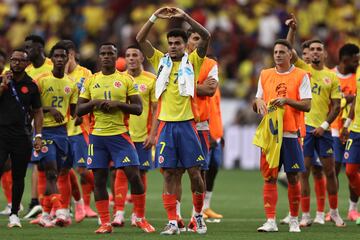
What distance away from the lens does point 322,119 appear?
17.3 m

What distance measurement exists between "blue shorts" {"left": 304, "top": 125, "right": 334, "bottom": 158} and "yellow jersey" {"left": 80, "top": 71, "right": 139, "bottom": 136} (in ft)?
10.5

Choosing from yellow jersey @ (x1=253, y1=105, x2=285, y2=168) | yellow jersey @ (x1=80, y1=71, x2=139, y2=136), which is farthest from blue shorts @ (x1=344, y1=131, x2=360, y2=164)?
yellow jersey @ (x1=80, y1=71, x2=139, y2=136)

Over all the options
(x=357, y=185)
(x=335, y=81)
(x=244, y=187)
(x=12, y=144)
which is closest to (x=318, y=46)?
(x=335, y=81)

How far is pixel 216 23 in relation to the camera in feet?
111

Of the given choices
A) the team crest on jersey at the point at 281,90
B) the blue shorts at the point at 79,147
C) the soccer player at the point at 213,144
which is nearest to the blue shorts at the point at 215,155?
the soccer player at the point at 213,144

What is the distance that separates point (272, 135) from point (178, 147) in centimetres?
139

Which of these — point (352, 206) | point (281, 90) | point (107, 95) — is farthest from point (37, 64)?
point (352, 206)

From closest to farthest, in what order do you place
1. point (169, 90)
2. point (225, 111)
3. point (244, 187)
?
point (169, 90) < point (244, 187) < point (225, 111)

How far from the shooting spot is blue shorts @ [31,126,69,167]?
16562mm

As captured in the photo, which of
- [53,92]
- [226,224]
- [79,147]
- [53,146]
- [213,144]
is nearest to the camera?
[53,146]

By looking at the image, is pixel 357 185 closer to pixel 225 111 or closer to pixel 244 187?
pixel 244 187

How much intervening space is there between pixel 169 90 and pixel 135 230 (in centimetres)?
209

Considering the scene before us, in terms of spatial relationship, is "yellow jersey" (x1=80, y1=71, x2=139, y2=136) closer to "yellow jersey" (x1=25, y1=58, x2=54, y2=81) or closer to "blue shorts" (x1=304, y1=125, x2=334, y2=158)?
"yellow jersey" (x1=25, y1=58, x2=54, y2=81)

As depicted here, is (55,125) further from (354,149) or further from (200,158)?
(354,149)
